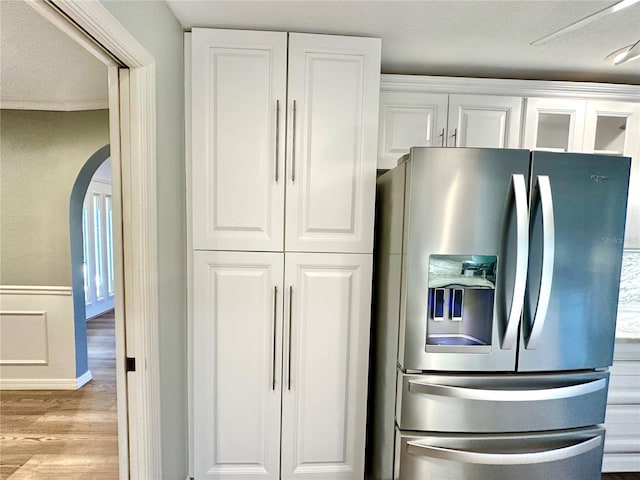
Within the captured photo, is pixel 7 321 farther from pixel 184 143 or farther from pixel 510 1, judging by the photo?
pixel 510 1

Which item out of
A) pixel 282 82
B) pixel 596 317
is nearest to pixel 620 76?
pixel 596 317

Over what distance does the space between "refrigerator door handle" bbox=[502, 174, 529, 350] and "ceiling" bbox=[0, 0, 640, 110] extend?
0.75 metres

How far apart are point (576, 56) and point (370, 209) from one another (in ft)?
4.40

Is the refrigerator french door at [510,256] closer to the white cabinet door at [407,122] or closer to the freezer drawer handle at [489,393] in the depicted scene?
the freezer drawer handle at [489,393]

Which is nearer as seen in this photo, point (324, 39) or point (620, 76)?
point (324, 39)

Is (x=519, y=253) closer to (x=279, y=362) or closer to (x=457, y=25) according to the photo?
(x=457, y=25)

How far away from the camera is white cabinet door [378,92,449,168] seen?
68.7 inches

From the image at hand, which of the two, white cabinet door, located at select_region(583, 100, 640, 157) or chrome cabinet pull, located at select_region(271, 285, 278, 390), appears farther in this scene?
white cabinet door, located at select_region(583, 100, 640, 157)

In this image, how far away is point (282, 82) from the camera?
1473mm

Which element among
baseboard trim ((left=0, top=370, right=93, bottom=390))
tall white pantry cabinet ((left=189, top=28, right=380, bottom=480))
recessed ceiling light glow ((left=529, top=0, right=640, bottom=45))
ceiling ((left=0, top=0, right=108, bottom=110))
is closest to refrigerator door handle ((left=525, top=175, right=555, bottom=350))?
recessed ceiling light glow ((left=529, top=0, right=640, bottom=45))

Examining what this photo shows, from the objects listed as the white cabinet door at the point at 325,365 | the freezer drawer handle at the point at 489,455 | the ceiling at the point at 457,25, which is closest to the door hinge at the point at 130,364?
the white cabinet door at the point at 325,365

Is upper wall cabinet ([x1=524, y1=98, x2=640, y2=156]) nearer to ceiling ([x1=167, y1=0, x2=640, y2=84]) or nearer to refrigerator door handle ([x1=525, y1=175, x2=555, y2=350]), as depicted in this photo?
ceiling ([x1=167, y1=0, x2=640, y2=84])

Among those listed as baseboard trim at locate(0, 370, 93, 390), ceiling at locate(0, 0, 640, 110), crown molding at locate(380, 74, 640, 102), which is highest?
ceiling at locate(0, 0, 640, 110)

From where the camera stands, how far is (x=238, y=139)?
1484 millimetres
